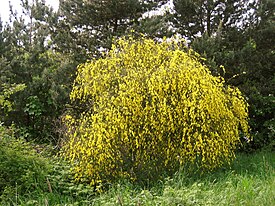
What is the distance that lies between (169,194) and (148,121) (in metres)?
1.58

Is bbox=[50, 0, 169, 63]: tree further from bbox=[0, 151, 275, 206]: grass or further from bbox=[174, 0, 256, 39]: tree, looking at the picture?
bbox=[0, 151, 275, 206]: grass

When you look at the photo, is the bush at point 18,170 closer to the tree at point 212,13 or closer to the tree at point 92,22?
the tree at point 92,22

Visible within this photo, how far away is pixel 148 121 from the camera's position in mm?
5527

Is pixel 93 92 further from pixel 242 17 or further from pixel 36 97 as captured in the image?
pixel 242 17

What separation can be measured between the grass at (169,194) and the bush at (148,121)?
33cm

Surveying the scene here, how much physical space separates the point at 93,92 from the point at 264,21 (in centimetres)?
570

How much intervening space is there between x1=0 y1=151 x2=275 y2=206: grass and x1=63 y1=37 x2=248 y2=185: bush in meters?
0.33

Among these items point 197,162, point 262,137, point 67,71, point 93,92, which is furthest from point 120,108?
point 262,137

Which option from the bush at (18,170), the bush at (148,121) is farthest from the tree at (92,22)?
the bush at (18,170)

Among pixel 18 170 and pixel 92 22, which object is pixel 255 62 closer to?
pixel 92 22

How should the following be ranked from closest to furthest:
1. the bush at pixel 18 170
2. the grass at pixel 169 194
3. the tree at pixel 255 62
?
1. the grass at pixel 169 194
2. the bush at pixel 18 170
3. the tree at pixel 255 62

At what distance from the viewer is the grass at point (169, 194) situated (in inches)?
157

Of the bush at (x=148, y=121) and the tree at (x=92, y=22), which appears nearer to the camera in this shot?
the bush at (x=148, y=121)

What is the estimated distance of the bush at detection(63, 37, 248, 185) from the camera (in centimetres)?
547
